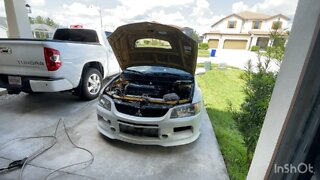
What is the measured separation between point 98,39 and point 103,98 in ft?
8.86

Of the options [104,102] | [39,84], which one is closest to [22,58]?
[39,84]

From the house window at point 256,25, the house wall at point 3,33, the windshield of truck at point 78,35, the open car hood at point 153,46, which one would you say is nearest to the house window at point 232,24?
the house window at point 256,25

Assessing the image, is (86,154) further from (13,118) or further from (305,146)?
(305,146)

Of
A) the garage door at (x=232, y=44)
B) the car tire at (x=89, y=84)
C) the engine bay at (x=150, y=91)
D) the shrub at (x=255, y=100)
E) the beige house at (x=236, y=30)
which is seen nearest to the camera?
the shrub at (x=255, y=100)

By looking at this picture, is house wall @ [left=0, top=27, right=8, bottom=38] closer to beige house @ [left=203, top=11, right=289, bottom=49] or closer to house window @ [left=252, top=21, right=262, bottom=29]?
beige house @ [left=203, top=11, right=289, bottom=49]

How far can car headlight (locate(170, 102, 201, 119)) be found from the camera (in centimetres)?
246

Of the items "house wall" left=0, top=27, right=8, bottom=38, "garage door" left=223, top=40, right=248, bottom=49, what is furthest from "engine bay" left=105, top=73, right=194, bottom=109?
"garage door" left=223, top=40, right=248, bottom=49

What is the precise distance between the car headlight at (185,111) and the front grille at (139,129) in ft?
1.02

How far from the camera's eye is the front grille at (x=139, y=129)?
2445mm

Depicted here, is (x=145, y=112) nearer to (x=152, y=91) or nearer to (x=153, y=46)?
(x=152, y=91)

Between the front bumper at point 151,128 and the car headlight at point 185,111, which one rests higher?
the car headlight at point 185,111

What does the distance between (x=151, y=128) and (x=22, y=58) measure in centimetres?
279

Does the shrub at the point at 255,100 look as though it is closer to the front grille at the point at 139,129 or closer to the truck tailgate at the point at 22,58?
the front grille at the point at 139,129

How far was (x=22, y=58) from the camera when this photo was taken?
3.31 meters
